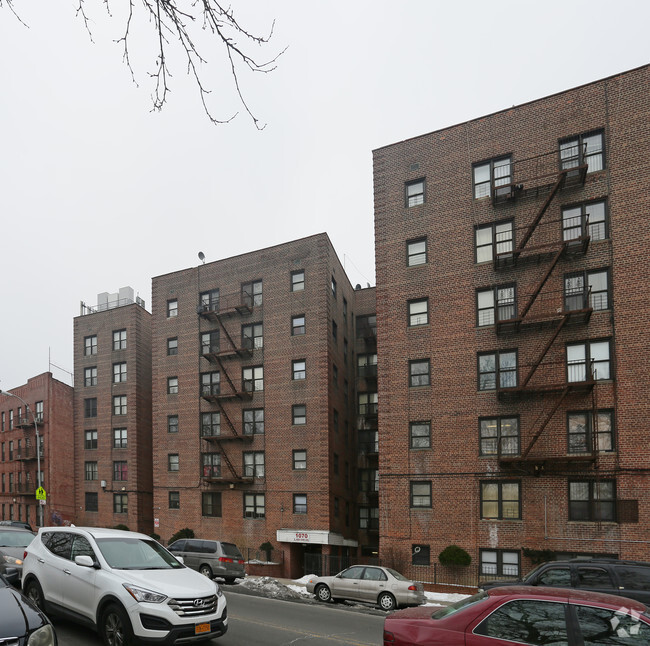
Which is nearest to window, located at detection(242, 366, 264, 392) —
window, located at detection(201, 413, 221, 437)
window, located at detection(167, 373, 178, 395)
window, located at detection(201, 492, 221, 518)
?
window, located at detection(201, 413, 221, 437)

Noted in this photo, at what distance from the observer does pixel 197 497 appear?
123 feet

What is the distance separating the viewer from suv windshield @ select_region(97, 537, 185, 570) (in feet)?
30.8

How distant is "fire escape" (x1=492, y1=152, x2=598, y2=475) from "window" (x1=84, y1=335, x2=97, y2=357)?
3250 cm

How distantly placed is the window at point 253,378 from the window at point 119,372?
492 inches

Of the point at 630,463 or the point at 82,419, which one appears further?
the point at 82,419

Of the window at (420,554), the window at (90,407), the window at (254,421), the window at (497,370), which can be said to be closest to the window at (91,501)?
the window at (90,407)

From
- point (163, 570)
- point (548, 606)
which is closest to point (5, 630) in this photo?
point (163, 570)

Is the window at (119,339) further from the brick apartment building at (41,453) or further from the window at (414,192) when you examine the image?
the window at (414,192)

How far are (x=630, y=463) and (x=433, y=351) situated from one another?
30.0ft

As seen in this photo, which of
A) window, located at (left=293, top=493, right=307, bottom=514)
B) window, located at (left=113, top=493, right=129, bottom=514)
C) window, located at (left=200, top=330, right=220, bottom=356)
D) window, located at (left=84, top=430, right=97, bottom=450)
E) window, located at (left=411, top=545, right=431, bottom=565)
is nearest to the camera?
window, located at (left=411, top=545, right=431, bottom=565)

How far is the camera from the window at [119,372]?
146 feet

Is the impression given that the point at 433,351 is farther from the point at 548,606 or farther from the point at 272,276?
the point at 548,606

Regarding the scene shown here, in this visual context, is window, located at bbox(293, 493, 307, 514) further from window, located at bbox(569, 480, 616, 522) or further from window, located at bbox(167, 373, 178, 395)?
window, located at bbox(569, 480, 616, 522)

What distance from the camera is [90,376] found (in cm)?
4644
